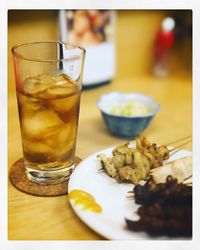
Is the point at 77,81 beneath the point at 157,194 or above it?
above

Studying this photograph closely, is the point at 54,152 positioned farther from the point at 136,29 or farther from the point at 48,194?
the point at 136,29

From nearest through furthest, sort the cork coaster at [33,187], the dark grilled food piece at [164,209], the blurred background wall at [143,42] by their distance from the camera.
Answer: the dark grilled food piece at [164,209]
the cork coaster at [33,187]
the blurred background wall at [143,42]

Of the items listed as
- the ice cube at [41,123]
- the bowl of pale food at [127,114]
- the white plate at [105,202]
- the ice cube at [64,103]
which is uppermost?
the ice cube at [64,103]

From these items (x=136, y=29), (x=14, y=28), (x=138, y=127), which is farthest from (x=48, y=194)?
(x=136, y=29)

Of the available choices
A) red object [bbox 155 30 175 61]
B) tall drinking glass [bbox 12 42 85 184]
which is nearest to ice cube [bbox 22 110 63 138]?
tall drinking glass [bbox 12 42 85 184]

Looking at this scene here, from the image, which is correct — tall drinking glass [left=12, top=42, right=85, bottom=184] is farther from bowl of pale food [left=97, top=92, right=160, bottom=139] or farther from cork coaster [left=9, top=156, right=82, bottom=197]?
bowl of pale food [left=97, top=92, right=160, bottom=139]

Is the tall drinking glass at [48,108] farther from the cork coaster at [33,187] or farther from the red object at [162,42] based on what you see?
the red object at [162,42]

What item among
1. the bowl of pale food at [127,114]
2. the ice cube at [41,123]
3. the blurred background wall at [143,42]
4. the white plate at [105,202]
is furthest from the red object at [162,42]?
the ice cube at [41,123]
